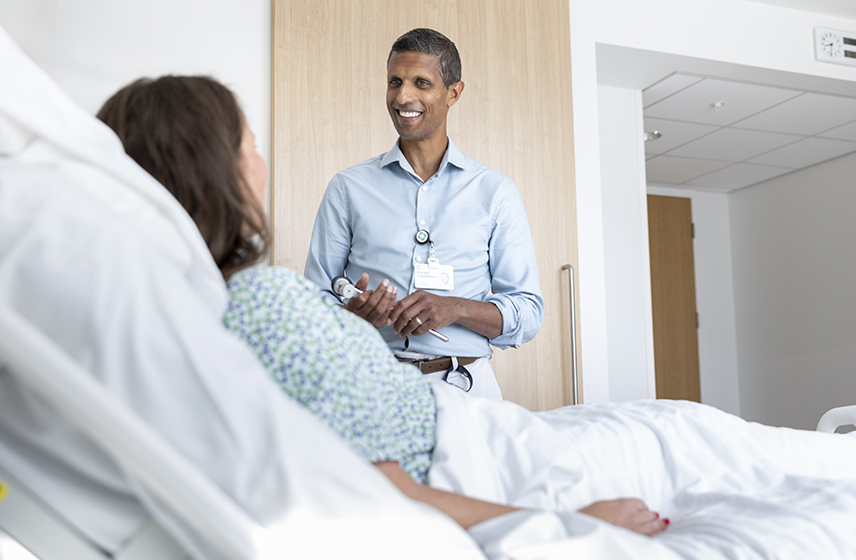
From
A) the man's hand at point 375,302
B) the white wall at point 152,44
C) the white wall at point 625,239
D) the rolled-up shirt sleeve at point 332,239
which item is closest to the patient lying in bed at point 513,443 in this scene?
the man's hand at point 375,302

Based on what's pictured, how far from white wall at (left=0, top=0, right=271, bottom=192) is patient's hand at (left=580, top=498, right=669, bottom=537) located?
1961 millimetres

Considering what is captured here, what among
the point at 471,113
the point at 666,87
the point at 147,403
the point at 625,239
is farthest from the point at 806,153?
the point at 147,403

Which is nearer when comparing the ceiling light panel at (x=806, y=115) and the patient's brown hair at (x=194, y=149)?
the patient's brown hair at (x=194, y=149)

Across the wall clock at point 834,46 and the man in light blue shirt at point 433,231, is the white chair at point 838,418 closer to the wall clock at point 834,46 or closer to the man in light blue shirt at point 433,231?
the man in light blue shirt at point 433,231

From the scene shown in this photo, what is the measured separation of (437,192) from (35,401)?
4.76 ft

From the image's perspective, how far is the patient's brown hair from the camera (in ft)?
3.10

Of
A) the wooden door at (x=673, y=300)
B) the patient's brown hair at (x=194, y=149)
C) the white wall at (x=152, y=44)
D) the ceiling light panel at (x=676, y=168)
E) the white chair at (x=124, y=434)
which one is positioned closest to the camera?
the white chair at (x=124, y=434)

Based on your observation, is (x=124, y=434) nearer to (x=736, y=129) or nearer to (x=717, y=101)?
(x=717, y=101)

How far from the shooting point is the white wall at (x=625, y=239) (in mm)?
4027

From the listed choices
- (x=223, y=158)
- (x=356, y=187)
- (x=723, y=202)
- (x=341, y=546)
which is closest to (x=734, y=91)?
(x=723, y=202)

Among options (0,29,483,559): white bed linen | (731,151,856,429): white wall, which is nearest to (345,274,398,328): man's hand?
(0,29,483,559): white bed linen

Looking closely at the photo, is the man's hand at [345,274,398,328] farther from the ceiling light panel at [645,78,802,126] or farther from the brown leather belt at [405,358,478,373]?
the ceiling light panel at [645,78,802,126]

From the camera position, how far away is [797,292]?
572 centimetres

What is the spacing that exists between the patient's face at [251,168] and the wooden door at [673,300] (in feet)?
17.8
